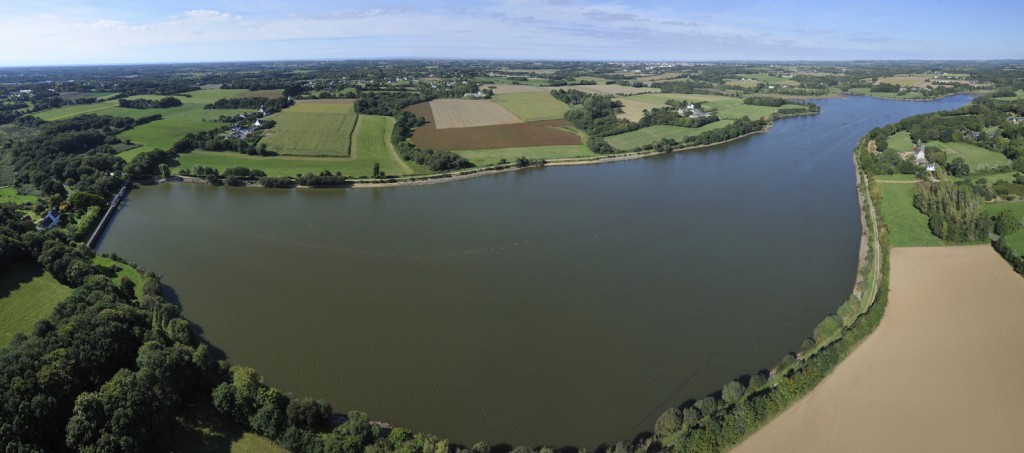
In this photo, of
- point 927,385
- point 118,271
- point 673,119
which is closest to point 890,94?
point 673,119

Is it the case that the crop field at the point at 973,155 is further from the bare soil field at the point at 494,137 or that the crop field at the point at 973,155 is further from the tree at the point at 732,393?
the tree at the point at 732,393

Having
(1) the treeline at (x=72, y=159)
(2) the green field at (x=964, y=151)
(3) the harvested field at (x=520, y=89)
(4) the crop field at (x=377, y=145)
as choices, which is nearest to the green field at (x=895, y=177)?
(2) the green field at (x=964, y=151)

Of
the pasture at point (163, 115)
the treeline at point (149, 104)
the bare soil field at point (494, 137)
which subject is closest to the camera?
the bare soil field at point (494, 137)

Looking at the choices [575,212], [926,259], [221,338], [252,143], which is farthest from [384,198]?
[926,259]

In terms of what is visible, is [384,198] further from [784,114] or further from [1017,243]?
[784,114]

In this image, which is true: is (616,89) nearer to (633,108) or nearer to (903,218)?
(633,108)

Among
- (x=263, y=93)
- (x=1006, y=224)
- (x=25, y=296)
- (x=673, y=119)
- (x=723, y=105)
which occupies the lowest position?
(x=25, y=296)
